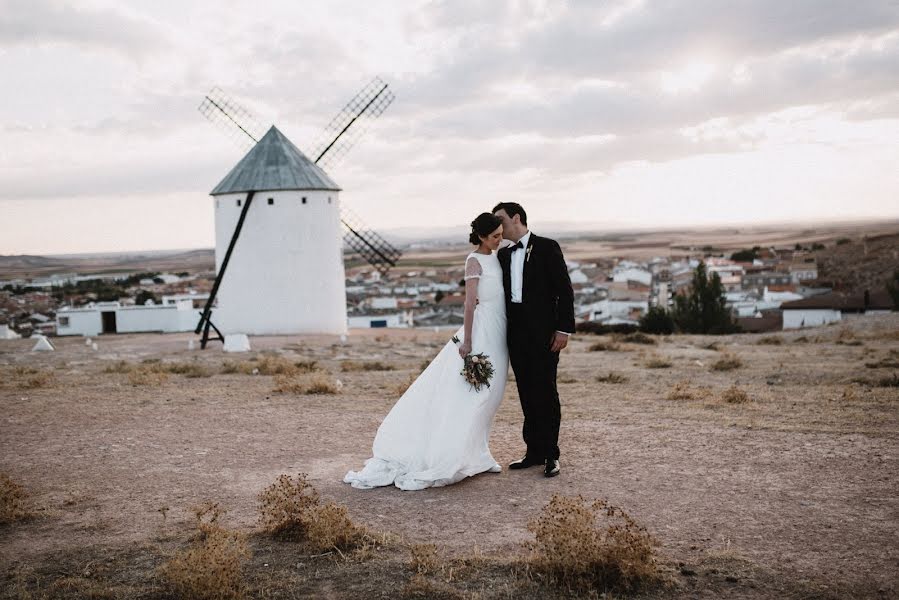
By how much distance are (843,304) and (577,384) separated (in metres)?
37.8

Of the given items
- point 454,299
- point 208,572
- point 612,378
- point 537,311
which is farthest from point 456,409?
A: point 454,299

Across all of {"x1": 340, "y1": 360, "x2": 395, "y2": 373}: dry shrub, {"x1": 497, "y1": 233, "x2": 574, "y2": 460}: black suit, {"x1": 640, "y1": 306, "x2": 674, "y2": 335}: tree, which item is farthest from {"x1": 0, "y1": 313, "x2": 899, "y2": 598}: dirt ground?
{"x1": 640, "y1": 306, "x2": 674, "y2": 335}: tree

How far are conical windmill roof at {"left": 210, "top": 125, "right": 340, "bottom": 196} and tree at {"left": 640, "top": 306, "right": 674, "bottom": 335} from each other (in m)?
16.4

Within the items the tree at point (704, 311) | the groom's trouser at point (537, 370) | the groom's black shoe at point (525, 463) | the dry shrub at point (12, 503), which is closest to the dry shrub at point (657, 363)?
the groom's black shoe at point (525, 463)

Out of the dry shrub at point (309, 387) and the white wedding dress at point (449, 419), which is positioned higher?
the white wedding dress at point (449, 419)

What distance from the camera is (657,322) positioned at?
115 ft

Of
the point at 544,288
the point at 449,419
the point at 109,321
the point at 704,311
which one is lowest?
the point at 704,311

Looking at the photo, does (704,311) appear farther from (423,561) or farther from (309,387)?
(423,561)

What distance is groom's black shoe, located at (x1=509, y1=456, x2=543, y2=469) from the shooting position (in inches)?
248

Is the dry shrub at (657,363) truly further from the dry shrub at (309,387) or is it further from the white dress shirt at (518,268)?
the white dress shirt at (518,268)

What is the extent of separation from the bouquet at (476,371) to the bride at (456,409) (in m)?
0.04

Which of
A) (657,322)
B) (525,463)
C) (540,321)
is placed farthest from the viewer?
(657,322)

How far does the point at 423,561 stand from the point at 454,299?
62495 millimetres

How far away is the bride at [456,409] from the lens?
5.88 m
